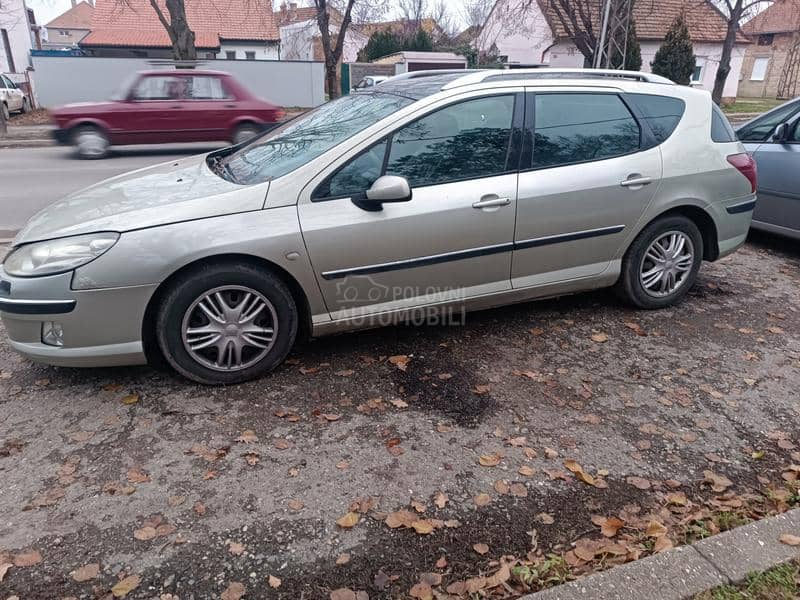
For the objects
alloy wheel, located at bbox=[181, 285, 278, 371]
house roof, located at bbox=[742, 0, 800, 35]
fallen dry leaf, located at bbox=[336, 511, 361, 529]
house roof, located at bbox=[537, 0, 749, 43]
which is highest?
house roof, located at bbox=[742, 0, 800, 35]

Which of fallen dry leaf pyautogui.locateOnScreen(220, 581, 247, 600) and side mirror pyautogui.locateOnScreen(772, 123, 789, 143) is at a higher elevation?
side mirror pyautogui.locateOnScreen(772, 123, 789, 143)

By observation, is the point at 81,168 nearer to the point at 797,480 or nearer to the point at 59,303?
the point at 59,303

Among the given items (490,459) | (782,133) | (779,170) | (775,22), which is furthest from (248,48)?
(490,459)

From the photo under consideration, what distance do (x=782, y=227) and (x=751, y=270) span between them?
2.51 ft

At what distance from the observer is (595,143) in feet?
13.5

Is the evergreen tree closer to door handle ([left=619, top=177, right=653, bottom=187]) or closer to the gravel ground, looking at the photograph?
door handle ([left=619, top=177, right=653, bottom=187])

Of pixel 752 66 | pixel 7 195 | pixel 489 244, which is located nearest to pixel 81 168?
pixel 7 195

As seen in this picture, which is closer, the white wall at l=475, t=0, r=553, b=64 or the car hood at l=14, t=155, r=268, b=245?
the car hood at l=14, t=155, r=268, b=245

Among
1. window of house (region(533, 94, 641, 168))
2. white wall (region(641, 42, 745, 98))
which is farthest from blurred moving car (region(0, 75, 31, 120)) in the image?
white wall (region(641, 42, 745, 98))

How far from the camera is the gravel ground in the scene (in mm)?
2369

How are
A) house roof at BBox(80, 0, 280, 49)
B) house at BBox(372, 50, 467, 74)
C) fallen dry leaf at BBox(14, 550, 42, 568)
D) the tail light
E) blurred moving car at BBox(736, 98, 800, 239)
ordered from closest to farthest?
1. fallen dry leaf at BBox(14, 550, 42, 568)
2. the tail light
3. blurred moving car at BBox(736, 98, 800, 239)
4. house at BBox(372, 50, 467, 74)
5. house roof at BBox(80, 0, 280, 49)

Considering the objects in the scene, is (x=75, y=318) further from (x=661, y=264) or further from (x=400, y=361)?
(x=661, y=264)

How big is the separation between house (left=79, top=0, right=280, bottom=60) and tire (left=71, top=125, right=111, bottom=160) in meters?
30.3

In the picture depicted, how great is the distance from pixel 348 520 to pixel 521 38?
38583mm
